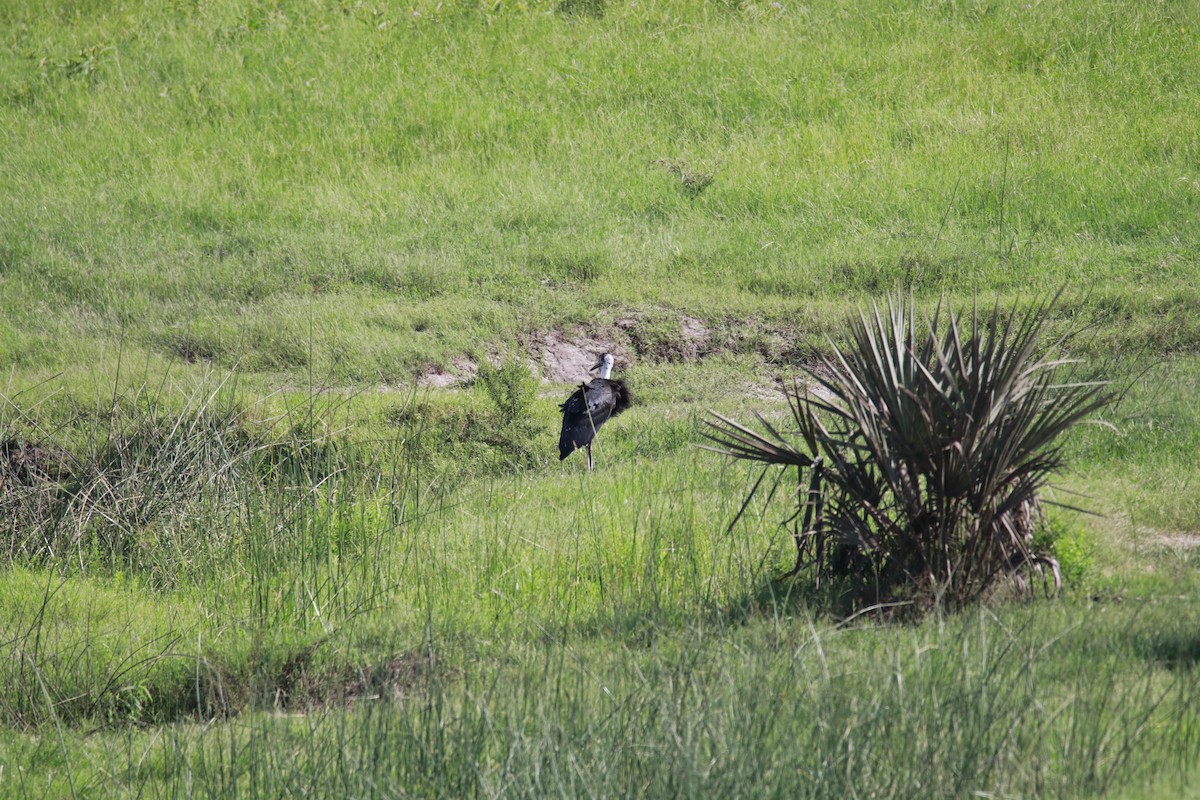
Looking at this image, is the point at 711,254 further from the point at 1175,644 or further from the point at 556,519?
the point at 1175,644

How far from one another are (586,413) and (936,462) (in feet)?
14.1

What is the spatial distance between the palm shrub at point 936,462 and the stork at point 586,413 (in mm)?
3500

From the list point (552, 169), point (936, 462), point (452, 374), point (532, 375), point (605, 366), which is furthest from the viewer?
point (552, 169)

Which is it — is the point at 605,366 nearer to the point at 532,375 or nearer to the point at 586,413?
the point at 532,375

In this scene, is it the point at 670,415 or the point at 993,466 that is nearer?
the point at 993,466

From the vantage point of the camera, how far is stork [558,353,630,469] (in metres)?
10.1

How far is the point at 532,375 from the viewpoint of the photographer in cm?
1223

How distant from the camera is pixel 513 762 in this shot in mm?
4910

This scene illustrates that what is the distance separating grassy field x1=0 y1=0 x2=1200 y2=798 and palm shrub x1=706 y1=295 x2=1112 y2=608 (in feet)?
0.97

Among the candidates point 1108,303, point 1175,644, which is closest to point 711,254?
point 1108,303

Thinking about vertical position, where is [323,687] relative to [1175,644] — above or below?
below

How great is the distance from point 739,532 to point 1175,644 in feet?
9.10

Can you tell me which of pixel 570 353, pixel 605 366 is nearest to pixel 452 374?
pixel 570 353

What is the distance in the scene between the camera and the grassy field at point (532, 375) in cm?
506
